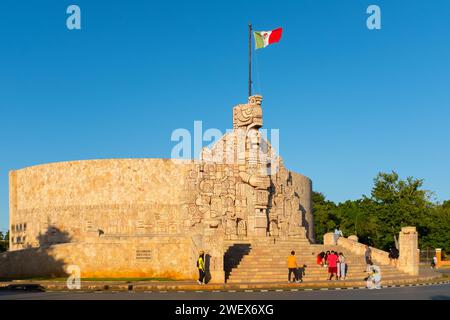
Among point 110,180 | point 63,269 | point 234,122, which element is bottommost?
point 63,269

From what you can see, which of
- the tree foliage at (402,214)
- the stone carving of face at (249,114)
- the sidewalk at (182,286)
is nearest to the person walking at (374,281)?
the sidewalk at (182,286)

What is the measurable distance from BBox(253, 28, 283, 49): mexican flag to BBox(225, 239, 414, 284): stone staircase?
12623mm

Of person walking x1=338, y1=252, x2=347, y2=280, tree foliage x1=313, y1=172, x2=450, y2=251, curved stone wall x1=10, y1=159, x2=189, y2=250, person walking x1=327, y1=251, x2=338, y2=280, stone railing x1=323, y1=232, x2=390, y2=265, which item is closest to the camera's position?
person walking x1=327, y1=251, x2=338, y2=280

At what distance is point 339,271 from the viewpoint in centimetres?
2823

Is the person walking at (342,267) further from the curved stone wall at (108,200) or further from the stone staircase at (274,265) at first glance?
the curved stone wall at (108,200)

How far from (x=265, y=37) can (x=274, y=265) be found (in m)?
15.8

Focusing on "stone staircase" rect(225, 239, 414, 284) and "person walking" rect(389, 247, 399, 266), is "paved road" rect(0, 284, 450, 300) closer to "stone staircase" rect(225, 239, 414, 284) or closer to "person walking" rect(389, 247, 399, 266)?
"stone staircase" rect(225, 239, 414, 284)

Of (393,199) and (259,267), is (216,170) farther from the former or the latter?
(393,199)

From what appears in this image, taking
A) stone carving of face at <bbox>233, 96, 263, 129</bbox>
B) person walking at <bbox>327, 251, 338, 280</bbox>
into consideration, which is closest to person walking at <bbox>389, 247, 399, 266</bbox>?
person walking at <bbox>327, 251, 338, 280</bbox>

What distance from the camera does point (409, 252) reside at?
32.3 meters

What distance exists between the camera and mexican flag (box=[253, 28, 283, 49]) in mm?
39281

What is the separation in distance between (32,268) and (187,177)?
39.3 feet
